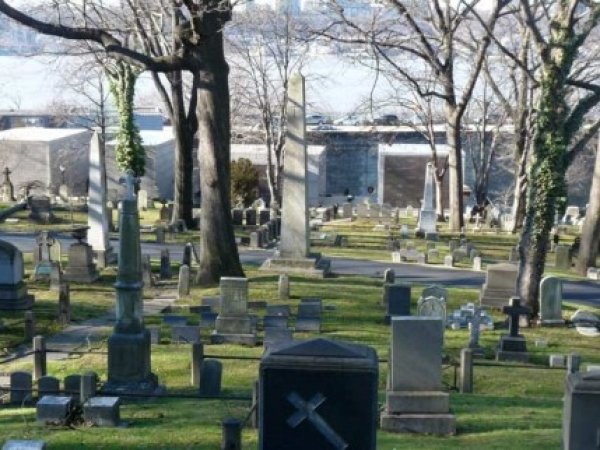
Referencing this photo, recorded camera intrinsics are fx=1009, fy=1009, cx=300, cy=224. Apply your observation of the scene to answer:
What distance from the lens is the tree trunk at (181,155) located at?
34.0m

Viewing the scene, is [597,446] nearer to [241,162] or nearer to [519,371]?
[519,371]

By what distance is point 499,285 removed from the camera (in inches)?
817

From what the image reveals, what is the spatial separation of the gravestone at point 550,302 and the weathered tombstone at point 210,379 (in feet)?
28.5

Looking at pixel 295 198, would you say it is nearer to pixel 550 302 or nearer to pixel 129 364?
pixel 550 302

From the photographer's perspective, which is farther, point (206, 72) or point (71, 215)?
point (71, 215)

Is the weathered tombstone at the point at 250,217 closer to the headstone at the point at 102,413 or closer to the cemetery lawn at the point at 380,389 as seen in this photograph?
the cemetery lawn at the point at 380,389

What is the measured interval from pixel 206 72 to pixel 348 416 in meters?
16.0

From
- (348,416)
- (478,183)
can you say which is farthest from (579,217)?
(348,416)

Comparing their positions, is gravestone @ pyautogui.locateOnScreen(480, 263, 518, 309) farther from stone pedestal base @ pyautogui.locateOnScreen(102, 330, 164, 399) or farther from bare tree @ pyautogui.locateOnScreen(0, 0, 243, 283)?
stone pedestal base @ pyautogui.locateOnScreen(102, 330, 164, 399)

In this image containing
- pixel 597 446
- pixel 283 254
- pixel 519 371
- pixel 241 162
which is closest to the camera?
pixel 597 446

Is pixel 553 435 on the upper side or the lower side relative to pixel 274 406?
lower

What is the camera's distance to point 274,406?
19.7ft

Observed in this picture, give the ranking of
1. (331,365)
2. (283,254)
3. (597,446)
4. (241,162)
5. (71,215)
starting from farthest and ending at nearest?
(241,162)
(71,215)
(283,254)
(597,446)
(331,365)

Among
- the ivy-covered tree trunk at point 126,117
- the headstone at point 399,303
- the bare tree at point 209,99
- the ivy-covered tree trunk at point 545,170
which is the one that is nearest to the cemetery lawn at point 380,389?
the headstone at point 399,303
